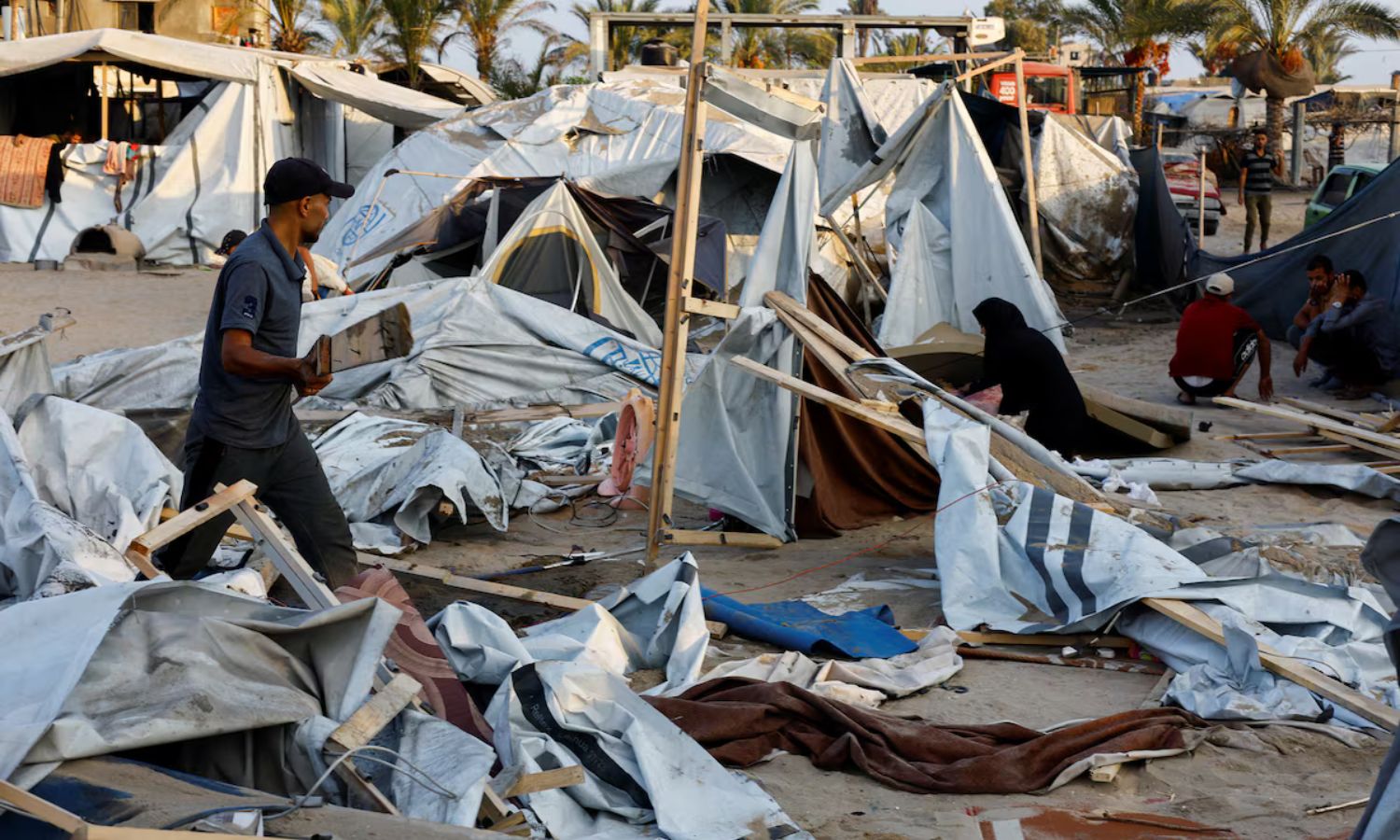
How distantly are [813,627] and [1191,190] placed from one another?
667 inches

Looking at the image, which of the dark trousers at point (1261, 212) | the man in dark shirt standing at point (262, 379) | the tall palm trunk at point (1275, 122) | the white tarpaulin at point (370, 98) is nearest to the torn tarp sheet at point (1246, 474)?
the man in dark shirt standing at point (262, 379)

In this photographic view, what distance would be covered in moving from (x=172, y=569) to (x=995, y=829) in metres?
2.59

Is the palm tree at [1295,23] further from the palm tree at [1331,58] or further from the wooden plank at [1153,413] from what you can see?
the wooden plank at [1153,413]

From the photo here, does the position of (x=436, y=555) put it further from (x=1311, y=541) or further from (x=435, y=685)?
(x=1311, y=541)

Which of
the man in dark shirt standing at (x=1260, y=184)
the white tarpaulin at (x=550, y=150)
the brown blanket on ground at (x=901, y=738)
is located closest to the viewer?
the brown blanket on ground at (x=901, y=738)

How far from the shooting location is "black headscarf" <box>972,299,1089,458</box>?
7.70 m

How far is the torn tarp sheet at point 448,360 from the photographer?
8.90 meters

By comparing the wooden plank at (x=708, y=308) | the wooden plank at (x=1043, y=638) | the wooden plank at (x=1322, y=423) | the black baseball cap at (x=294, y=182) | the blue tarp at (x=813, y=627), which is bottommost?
the wooden plank at (x=1043, y=638)

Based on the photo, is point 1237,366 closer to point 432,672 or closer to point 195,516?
point 432,672

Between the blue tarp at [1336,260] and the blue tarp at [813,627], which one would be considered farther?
the blue tarp at [1336,260]

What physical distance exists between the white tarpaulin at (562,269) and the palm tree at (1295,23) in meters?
21.3

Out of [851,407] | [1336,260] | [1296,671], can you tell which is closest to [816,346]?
[851,407]

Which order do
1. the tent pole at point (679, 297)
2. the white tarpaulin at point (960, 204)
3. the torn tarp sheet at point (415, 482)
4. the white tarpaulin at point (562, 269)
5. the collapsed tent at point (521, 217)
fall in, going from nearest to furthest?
the tent pole at point (679, 297) < the torn tarp sheet at point (415, 482) < the white tarpaulin at point (960, 204) < the white tarpaulin at point (562, 269) < the collapsed tent at point (521, 217)

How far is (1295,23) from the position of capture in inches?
1099
